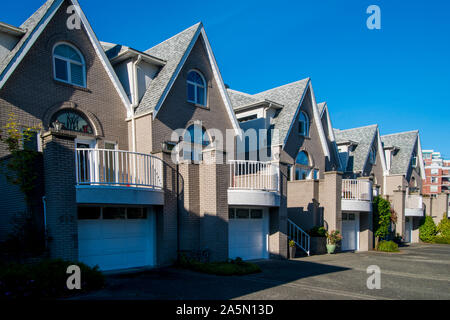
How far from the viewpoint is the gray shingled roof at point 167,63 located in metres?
14.1

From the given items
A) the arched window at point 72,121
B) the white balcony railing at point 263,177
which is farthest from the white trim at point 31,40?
the white balcony railing at point 263,177

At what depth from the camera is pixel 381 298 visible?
27.9 ft

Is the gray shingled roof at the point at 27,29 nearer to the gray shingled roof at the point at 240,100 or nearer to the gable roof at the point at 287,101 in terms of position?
the gray shingled roof at the point at 240,100

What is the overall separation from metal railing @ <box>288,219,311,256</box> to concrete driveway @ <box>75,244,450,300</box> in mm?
3492

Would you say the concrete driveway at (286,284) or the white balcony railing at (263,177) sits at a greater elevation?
the white balcony railing at (263,177)

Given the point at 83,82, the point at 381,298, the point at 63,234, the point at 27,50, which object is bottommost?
the point at 381,298

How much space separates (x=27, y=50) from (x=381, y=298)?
43.0ft

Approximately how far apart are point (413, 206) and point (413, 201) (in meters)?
0.41

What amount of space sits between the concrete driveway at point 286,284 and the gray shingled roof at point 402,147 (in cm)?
1973

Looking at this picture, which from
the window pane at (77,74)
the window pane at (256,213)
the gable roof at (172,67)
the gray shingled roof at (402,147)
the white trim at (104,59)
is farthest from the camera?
the gray shingled roof at (402,147)

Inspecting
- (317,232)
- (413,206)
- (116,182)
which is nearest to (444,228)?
(413,206)

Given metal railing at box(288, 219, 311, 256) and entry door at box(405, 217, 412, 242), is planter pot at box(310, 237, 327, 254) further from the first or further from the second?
entry door at box(405, 217, 412, 242)

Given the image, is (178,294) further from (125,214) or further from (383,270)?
(383,270)
